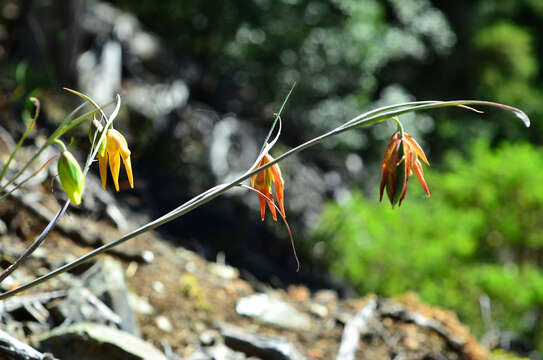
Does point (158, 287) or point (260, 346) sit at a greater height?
point (158, 287)

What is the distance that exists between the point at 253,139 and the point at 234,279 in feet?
12.8

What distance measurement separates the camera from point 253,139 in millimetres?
6688

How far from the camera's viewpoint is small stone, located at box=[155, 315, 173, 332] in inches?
81.0

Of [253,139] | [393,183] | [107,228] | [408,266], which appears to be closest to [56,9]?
[253,139]

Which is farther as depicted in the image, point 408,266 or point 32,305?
point 408,266

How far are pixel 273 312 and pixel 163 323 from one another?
22.4 inches

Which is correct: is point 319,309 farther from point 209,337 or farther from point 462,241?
point 462,241

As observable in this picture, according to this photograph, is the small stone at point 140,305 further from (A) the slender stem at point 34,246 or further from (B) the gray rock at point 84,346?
(A) the slender stem at point 34,246

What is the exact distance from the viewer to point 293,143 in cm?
811

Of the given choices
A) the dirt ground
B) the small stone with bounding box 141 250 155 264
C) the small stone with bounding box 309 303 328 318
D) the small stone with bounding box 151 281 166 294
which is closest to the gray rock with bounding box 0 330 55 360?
the dirt ground

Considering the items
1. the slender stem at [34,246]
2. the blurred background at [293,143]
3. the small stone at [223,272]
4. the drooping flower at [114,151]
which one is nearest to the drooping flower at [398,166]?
the drooping flower at [114,151]

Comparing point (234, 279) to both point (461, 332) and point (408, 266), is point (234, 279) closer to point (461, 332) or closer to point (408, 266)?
point (461, 332)

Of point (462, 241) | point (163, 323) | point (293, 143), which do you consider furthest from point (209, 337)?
point (293, 143)

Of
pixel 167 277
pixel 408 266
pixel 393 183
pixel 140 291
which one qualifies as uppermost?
pixel 408 266
